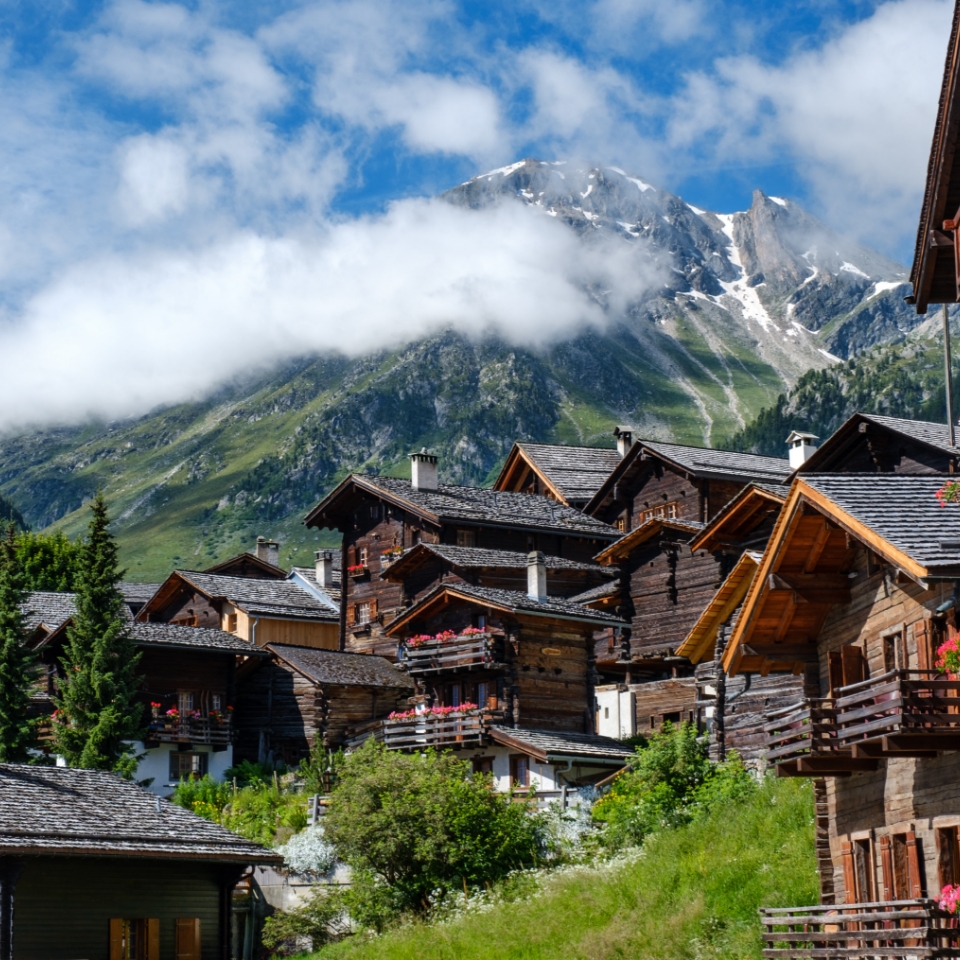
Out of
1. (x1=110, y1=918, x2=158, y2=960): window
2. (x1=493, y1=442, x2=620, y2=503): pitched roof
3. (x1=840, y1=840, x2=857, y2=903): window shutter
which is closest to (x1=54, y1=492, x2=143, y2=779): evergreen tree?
(x1=110, y1=918, x2=158, y2=960): window

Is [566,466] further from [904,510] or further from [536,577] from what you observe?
[904,510]

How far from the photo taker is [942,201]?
25203 millimetres

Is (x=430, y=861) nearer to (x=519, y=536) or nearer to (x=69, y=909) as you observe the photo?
(x=69, y=909)

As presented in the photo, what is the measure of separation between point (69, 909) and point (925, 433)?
110 feet

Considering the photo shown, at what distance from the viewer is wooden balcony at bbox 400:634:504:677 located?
5319 centimetres

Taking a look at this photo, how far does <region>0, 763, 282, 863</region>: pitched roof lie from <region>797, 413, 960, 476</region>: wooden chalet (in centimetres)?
2447

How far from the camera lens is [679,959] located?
28141 millimetres

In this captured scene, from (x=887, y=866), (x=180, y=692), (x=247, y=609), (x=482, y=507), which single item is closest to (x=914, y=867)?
(x=887, y=866)

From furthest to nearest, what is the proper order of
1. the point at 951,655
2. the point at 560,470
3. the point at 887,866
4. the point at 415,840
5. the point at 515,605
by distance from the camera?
the point at 560,470, the point at 515,605, the point at 415,840, the point at 887,866, the point at 951,655

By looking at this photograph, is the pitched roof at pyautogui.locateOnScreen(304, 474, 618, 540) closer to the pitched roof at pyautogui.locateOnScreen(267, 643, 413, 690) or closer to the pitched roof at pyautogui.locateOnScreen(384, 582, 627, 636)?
the pitched roof at pyautogui.locateOnScreen(267, 643, 413, 690)

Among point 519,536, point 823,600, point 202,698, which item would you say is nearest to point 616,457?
point 519,536

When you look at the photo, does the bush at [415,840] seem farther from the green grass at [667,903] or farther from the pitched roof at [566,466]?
the pitched roof at [566,466]

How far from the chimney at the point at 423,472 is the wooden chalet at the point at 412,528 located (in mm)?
49

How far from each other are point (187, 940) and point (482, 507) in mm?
33570
